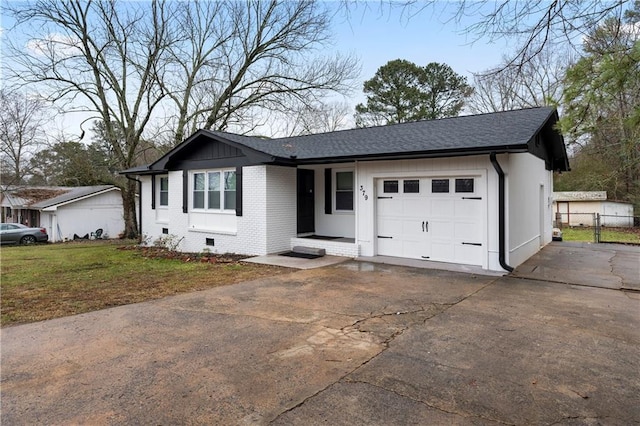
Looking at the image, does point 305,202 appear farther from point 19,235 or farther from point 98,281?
point 19,235

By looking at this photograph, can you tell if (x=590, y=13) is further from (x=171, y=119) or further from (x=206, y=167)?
(x=171, y=119)

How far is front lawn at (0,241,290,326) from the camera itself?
614 centimetres

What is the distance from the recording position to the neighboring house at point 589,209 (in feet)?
82.5

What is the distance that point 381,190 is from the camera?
10.2 metres

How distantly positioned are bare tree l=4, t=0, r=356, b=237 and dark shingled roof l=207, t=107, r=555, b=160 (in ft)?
29.6

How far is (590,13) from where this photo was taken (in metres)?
3.45

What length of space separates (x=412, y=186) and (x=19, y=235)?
79.3ft

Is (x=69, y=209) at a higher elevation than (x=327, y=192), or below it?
below

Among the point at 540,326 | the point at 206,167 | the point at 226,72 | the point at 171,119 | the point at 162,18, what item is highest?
the point at 162,18

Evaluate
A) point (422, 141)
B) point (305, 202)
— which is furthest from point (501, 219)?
point (305, 202)

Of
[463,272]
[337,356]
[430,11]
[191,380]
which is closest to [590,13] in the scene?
[430,11]

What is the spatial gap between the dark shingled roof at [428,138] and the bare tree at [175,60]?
9.03 metres

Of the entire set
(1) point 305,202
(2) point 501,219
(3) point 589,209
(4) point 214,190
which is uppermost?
(4) point 214,190

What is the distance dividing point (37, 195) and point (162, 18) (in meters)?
18.1
